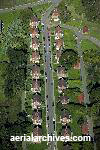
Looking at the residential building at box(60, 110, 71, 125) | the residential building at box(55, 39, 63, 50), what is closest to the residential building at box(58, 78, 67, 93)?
the residential building at box(60, 110, 71, 125)

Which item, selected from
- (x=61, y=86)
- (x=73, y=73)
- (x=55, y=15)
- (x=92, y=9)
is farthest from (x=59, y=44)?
(x=92, y=9)

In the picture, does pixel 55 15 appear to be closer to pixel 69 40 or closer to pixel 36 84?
pixel 69 40

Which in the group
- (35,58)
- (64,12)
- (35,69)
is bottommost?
(35,69)

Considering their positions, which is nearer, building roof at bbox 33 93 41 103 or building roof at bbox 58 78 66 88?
building roof at bbox 33 93 41 103

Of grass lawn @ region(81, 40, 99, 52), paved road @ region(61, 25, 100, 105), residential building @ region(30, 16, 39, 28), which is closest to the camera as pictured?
paved road @ region(61, 25, 100, 105)

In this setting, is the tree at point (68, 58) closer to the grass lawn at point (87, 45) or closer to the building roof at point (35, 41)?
the grass lawn at point (87, 45)

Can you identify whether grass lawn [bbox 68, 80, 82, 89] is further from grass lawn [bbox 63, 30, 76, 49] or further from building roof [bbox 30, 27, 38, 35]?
building roof [bbox 30, 27, 38, 35]

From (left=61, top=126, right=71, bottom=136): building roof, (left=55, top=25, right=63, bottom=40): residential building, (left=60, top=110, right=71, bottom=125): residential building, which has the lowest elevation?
(left=61, top=126, right=71, bottom=136): building roof

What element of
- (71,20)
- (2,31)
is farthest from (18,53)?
(71,20)

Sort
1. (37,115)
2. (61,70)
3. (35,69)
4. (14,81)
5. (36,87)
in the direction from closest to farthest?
(37,115), (14,81), (36,87), (61,70), (35,69)

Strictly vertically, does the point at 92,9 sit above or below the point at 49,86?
above

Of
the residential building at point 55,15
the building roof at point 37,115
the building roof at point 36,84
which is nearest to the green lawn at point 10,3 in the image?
the residential building at point 55,15
